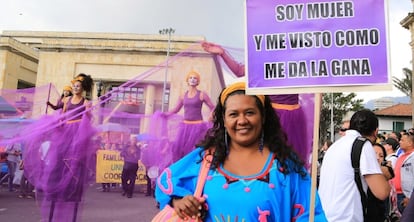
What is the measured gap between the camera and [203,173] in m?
2.12

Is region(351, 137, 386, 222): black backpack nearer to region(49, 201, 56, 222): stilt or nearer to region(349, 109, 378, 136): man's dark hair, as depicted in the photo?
region(349, 109, 378, 136): man's dark hair

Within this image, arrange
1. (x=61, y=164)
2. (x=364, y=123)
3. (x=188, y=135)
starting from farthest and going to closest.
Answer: (x=188, y=135)
(x=61, y=164)
(x=364, y=123)

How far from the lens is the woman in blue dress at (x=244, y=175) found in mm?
1949

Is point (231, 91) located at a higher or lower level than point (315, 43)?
lower

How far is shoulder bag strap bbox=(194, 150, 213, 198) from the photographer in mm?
2066

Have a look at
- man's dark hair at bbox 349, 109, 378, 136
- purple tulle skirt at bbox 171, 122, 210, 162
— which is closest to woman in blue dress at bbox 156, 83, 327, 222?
man's dark hair at bbox 349, 109, 378, 136

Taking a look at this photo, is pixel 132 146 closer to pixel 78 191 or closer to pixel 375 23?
pixel 78 191

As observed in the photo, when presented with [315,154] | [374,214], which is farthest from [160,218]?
[374,214]

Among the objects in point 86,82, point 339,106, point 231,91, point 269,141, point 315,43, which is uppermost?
point 339,106

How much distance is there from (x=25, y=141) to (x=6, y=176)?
6.14 meters

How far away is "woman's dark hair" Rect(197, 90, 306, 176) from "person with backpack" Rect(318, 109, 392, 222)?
1.03 meters

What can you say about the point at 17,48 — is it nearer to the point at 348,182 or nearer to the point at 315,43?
the point at 348,182

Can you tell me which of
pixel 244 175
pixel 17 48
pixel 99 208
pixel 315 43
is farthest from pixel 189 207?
pixel 17 48

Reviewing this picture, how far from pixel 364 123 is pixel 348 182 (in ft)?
2.06
